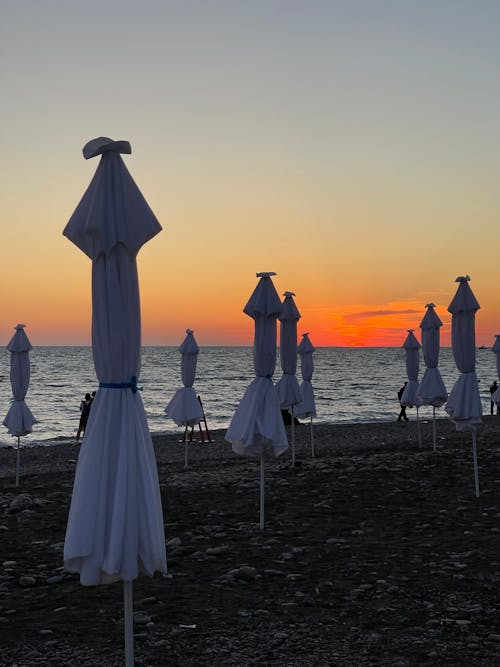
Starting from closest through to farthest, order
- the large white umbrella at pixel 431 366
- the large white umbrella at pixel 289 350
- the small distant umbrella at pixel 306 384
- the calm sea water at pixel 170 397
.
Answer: the large white umbrella at pixel 289 350 → the large white umbrella at pixel 431 366 → the small distant umbrella at pixel 306 384 → the calm sea water at pixel 170 397

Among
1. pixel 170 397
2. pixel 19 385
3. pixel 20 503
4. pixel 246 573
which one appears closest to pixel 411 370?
pixel 19 385

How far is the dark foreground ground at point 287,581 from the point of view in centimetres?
627

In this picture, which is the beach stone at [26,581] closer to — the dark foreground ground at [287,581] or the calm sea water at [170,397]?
the dark foreground ground at [287,581]

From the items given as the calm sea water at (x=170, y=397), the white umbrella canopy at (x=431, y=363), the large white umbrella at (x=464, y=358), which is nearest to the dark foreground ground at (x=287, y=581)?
the large white umbrella at (x=464, y=358)

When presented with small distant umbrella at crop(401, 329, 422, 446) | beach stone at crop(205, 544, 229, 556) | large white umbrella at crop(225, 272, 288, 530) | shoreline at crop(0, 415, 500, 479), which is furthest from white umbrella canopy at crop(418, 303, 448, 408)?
beach stone at crop(205, 544, 229, 556)

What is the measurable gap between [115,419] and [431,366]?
15.7 metres

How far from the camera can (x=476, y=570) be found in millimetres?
8438

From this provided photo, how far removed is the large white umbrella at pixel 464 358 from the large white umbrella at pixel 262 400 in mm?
3854

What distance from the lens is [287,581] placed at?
821 cm

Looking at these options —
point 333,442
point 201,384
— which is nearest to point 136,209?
point 333,442

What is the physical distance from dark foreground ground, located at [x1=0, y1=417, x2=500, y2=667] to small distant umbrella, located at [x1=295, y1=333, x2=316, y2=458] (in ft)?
13.9

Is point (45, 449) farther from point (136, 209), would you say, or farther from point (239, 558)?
point (136, 209)

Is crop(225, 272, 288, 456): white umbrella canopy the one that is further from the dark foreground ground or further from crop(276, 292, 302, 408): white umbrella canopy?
crop(276, 292, 302, 408): white umbrella canopy

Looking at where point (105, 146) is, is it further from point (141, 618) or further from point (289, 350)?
point (289, 350)
